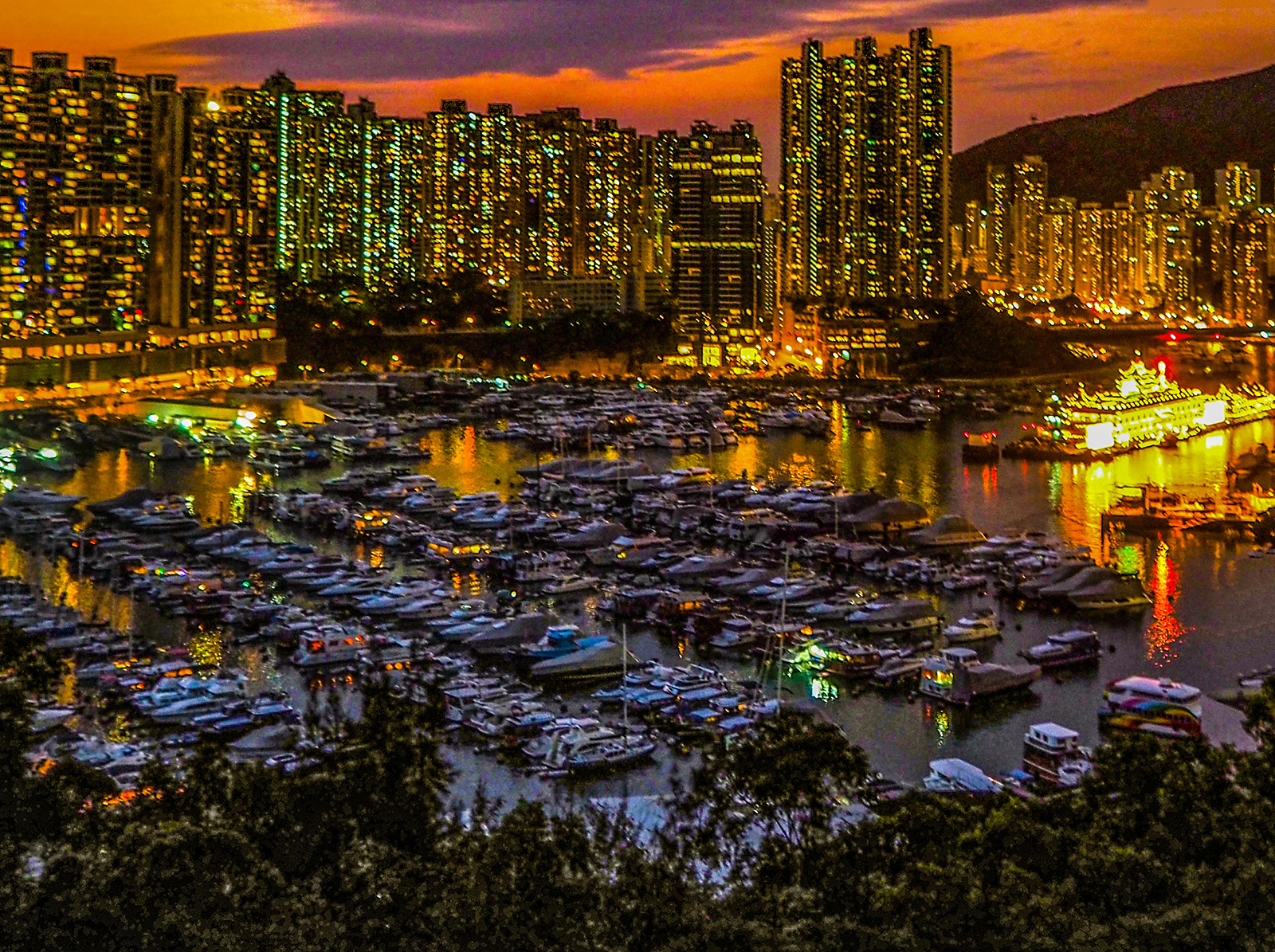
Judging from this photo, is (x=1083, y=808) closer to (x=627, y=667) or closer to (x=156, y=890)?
(x=156, y=890)

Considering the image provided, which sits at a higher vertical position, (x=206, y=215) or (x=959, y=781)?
(x=206, y=215)

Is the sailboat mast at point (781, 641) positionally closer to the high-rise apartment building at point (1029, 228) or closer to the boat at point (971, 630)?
the boat at point (971, 630)

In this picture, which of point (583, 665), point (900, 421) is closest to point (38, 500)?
point (583, 665)

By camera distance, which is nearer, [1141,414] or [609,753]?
[609,753]

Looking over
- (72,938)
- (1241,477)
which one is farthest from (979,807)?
(1241,477)

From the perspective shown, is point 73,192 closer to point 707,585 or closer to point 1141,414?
point 1141,414

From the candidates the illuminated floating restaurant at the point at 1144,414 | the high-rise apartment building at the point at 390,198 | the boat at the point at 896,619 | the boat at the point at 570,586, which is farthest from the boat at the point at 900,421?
the high-rise apartment building at the point at 390,198

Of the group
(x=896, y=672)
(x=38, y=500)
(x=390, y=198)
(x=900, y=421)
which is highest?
(x=390, y=198)
